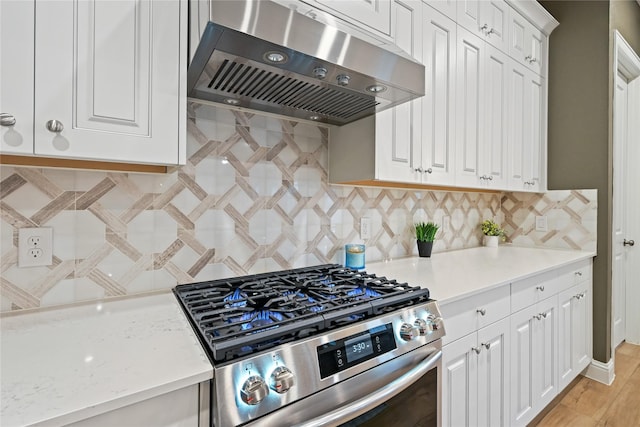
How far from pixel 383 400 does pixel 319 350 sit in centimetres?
29

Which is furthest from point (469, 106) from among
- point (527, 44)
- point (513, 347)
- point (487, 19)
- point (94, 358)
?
point (94, 358)

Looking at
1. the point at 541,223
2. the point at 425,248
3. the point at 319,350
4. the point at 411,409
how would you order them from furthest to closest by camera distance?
the point at 541,223 < the point at 425,248 < the point at 411,409 < the point at 319,350

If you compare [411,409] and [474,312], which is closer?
[411,409]

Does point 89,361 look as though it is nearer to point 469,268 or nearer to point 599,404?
point 469,268

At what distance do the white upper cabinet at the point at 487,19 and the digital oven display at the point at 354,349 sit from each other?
1.76 metres

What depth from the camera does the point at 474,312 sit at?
141 centimetres

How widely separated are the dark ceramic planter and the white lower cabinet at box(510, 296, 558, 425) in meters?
0.57

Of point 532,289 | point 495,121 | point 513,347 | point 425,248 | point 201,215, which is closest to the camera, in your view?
point 201,215

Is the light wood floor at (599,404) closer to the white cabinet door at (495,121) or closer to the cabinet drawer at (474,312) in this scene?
the cabinet drawer at (474,312)

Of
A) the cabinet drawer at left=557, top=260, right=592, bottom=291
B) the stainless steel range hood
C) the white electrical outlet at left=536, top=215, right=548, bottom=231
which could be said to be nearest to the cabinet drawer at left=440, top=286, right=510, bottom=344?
the cabinet drawer at left=557, top=260, right=592, bottom=291

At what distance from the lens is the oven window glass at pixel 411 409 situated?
0.98 metres

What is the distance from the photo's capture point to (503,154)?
2.24 meters

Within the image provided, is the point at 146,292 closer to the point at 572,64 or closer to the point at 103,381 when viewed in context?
the point at 103,381

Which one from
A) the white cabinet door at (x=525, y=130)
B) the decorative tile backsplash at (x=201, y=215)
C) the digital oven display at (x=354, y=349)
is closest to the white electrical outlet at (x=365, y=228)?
the decorative tile backsplash at (x=201, y=215)
